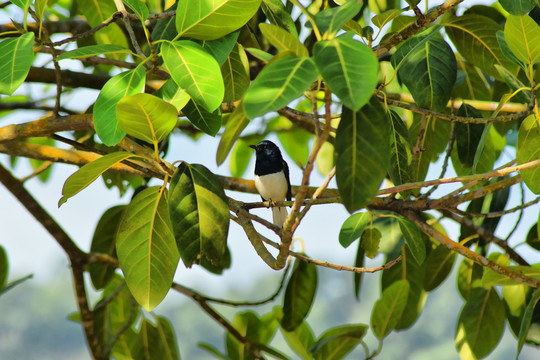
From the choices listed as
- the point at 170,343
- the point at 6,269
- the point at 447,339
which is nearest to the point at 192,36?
the point at 170,343

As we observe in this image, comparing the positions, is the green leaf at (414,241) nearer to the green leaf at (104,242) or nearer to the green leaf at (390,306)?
the green leaf at (390,306)

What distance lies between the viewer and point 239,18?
4.51ft

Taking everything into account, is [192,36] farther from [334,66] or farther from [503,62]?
[503,62]

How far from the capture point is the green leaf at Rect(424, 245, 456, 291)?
2471 millimetres

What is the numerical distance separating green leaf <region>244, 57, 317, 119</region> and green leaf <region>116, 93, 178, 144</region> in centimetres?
36

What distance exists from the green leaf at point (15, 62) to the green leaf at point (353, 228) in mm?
975

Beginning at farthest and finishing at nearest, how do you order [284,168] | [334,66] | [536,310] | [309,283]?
[284,168] → [309,283] → [536,310] → [334,66]

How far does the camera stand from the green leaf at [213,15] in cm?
136

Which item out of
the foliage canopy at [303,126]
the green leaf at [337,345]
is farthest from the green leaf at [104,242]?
the green leaf at [337,345]

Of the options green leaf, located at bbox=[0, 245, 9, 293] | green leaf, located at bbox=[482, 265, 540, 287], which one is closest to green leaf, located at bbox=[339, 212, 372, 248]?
green leaf, located at bbox=[482, 265, 540, 287]

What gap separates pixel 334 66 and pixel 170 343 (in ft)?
7.48

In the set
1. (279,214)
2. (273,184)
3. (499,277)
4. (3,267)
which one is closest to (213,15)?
(499,277)

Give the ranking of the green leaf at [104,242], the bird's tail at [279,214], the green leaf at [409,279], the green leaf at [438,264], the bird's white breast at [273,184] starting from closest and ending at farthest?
the green leaf at [438,264], the green leaf at [409,279], the green leaf at [104,242], the bird's white breast at [273,184], the bird's tail at [279,214]

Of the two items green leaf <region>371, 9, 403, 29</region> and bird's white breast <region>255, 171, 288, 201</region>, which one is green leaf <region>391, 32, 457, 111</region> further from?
bird's white breast <region>255, 171, 288, 201</region>
